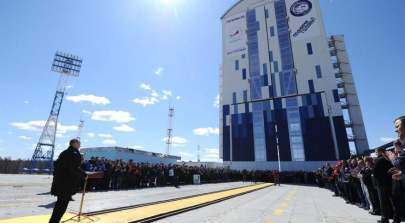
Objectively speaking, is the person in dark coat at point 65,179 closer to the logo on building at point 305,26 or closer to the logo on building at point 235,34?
the logo on building at point 305,26

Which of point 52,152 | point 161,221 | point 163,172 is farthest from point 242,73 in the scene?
point 161,221

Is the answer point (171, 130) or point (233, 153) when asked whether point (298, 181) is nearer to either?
point (233, 153)

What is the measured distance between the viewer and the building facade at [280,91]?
44.2m

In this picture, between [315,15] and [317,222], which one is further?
[315,15]

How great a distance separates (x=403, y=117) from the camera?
3934mm

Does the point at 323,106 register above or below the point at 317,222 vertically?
above

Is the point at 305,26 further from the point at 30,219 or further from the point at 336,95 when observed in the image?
the point at 30,219

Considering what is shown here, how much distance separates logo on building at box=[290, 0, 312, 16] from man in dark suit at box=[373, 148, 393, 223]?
2064 inches

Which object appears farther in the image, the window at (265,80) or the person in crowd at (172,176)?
the window at (265,80)

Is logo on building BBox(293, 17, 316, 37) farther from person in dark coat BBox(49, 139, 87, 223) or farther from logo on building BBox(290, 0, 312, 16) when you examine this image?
person in dark coat BBox(49, 139, 87, 223)

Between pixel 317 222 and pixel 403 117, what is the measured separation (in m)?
3.32

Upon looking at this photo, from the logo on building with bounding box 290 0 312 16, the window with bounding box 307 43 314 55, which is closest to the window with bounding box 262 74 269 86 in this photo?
the window with bounding box 307 43 314 55

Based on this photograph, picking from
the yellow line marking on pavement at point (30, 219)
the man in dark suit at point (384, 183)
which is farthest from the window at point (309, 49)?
the yellow line marking on pavement at point (30, 219)

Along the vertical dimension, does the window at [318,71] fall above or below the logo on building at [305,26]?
below
